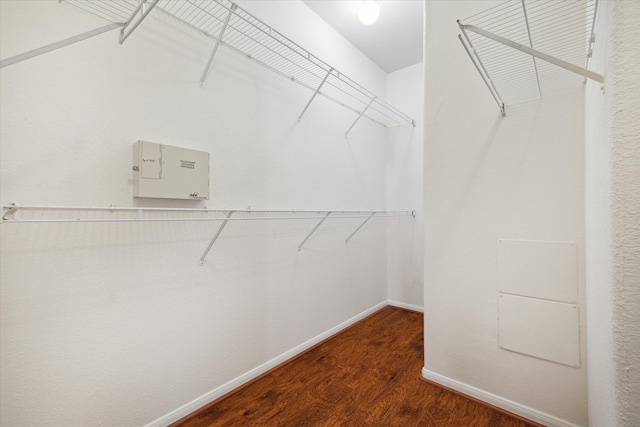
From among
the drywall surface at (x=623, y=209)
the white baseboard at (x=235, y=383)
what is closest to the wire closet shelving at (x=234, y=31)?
the drywall surface at (x=623, y=209)

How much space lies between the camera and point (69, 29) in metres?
1.21

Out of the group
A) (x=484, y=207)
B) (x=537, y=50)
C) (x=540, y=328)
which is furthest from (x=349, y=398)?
(x=537, y=50)

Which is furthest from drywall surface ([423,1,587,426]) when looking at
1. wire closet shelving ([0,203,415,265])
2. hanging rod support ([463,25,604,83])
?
wire closet shelving ([0,203,415,265])

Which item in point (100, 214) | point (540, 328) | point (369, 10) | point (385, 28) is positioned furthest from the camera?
point (385, 28)

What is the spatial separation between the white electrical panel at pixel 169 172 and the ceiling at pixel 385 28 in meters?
1.78

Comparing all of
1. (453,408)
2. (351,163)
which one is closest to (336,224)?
(351,163)

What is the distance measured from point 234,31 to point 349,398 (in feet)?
7.91

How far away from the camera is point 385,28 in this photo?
2641mm

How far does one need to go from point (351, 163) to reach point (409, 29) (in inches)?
54.4

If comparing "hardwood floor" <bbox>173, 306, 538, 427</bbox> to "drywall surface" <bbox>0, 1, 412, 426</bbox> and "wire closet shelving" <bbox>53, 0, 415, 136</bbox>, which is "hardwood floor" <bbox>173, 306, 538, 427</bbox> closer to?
"drywall surface" <bbox>0, 1, 412, 426</bbox>

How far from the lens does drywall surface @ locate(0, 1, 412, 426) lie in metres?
1.11

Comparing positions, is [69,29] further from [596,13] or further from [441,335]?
[441,335]

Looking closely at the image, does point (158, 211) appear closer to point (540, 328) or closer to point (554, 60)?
point (554, 60)

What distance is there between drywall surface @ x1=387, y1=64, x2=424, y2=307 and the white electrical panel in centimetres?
240
